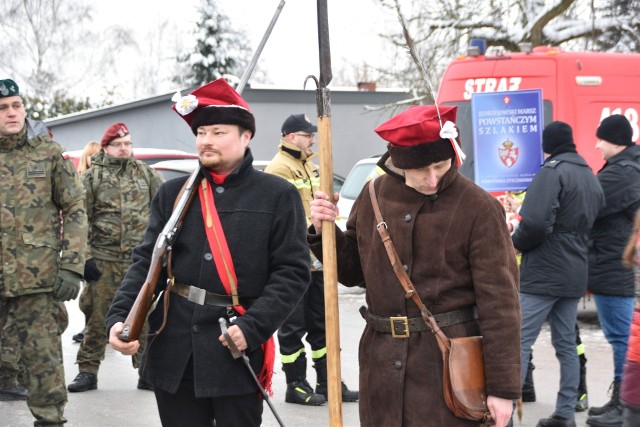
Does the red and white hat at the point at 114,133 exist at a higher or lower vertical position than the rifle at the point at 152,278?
higher

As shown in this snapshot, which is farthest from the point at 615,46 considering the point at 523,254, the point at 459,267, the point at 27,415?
the point at 459,267

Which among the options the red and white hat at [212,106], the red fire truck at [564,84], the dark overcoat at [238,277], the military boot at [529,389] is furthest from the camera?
the red fire truck at [564,84]

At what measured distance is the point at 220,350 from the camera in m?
3.98

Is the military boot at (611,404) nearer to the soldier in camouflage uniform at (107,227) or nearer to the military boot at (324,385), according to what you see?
the military boot at (324,385)

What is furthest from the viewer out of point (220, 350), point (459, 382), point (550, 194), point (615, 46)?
point (615, 46)

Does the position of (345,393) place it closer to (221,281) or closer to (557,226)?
(557,226)

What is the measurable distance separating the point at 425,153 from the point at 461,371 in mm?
780

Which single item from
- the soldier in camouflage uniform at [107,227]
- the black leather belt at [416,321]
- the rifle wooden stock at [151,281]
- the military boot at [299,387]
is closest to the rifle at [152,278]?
the rifle wooden stock at [151,281]

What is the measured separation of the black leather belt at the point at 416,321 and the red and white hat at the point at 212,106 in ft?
3.40

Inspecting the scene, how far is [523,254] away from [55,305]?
9.42 feet

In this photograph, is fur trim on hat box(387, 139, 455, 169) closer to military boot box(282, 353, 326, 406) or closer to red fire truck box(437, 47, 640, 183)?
military boot box(282, 353, 326, 406)

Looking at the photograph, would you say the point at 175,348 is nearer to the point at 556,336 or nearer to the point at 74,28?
the point at 556,336

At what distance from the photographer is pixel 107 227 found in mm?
7641

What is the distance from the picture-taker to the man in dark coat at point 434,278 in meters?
3.56
